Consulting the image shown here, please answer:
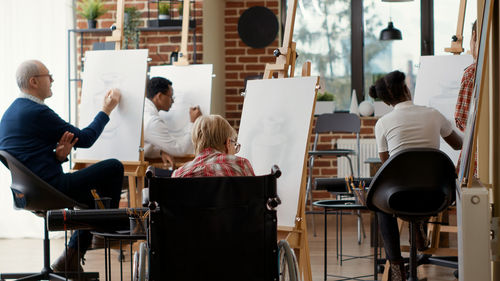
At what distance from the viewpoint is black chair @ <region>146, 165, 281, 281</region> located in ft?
7.81

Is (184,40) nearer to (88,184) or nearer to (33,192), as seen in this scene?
(88,184)

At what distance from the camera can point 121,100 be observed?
4.57m

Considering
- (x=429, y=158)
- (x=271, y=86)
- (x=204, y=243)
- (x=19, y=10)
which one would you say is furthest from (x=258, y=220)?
(x=19, y=10)

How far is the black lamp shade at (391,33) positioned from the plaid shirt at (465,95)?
3.31 meters

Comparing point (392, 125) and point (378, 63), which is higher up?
point (378, 63)

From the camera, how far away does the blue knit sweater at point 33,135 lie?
391 centimetres

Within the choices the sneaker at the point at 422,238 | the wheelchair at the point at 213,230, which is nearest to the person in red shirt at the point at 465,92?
the sneaker at the point at 422,238

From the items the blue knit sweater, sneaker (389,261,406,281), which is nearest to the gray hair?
the blue knit sweater

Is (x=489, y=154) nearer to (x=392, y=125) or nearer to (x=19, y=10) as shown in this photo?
(x=392, y=125)

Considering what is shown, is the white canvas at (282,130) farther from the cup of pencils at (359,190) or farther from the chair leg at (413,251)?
the chair leg at (413,251)

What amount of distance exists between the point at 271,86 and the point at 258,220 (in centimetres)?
116

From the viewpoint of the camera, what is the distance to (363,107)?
691 cm

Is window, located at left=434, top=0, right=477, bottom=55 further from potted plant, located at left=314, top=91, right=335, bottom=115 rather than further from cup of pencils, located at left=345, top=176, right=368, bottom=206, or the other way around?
cup of pencils, located at left=345, top=176, right=368, bottom=206

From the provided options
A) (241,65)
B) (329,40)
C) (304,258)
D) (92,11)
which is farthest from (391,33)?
(304,258)
